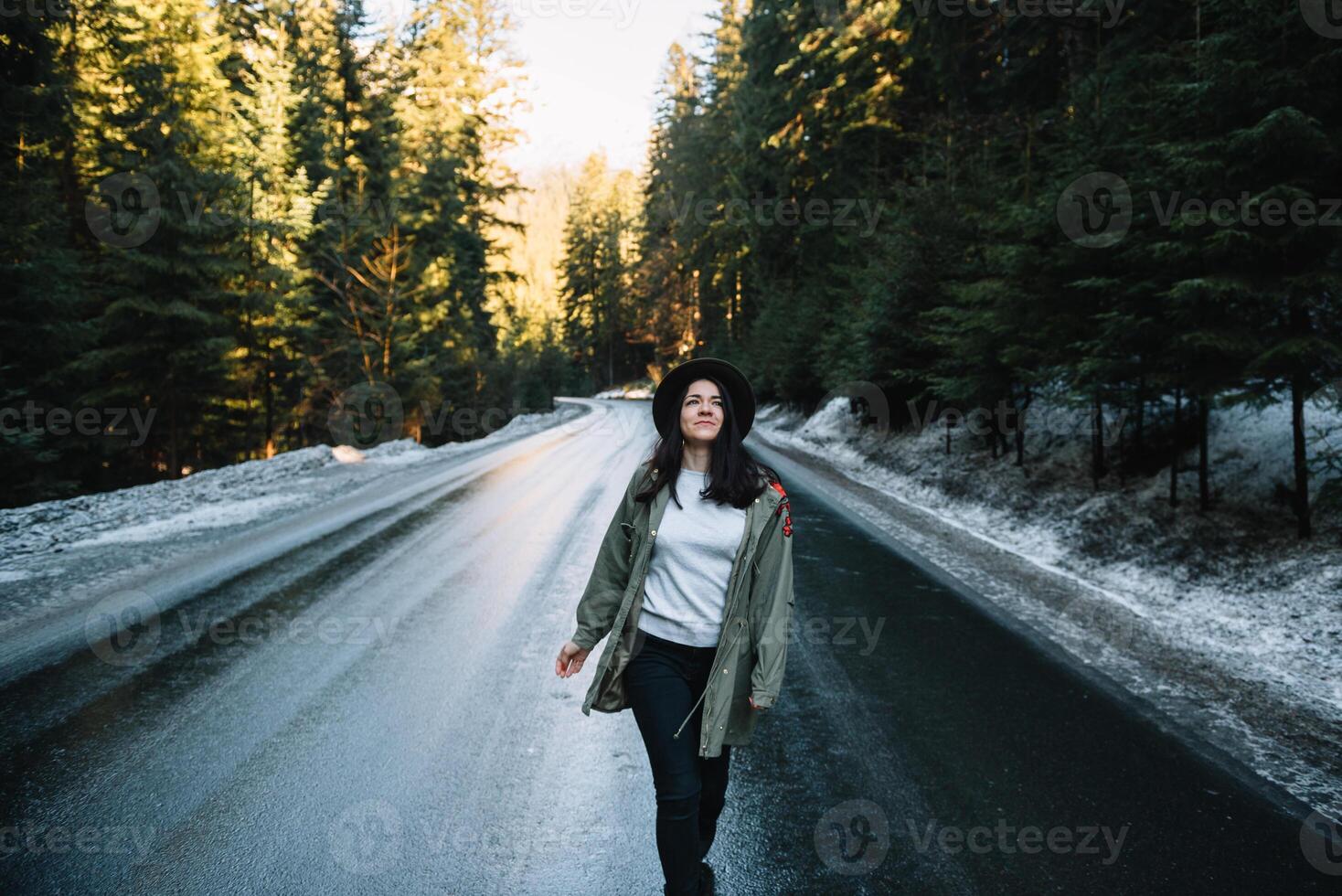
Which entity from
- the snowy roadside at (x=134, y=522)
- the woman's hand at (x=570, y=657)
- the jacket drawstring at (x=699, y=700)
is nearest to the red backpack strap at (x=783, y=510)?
the jacket drawstring at (x=699, y=700)

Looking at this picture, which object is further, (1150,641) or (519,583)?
(519,583)

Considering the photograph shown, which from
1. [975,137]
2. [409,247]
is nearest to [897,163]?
[975,137]

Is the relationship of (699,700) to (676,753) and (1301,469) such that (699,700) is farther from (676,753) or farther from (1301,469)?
(1301,469)

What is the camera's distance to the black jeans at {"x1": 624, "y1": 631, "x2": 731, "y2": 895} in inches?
97.3

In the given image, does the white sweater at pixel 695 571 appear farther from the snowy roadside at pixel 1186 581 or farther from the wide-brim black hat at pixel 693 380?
the snowy roadside at pixel 1186 581

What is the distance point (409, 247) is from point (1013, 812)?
2770 cm

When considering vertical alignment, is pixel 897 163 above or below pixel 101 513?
above

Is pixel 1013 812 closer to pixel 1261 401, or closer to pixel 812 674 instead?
pixel 812 674

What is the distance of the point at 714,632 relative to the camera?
2.70 m

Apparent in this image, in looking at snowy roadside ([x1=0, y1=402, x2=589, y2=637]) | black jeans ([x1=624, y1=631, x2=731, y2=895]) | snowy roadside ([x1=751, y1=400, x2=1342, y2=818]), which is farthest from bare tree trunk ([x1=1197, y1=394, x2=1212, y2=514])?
snowy roadside ([x1=0, y1=402, x2=589, y2=637])

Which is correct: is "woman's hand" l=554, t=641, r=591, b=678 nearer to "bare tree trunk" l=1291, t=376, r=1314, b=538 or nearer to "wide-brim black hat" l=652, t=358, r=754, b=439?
"wide-brim black hat" l=652, t=358, r=754, b=439

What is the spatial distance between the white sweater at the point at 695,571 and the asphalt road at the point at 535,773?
1.08 m

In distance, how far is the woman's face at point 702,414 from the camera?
8.95 ft

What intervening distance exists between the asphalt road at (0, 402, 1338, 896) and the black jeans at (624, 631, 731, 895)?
1.57 feet
